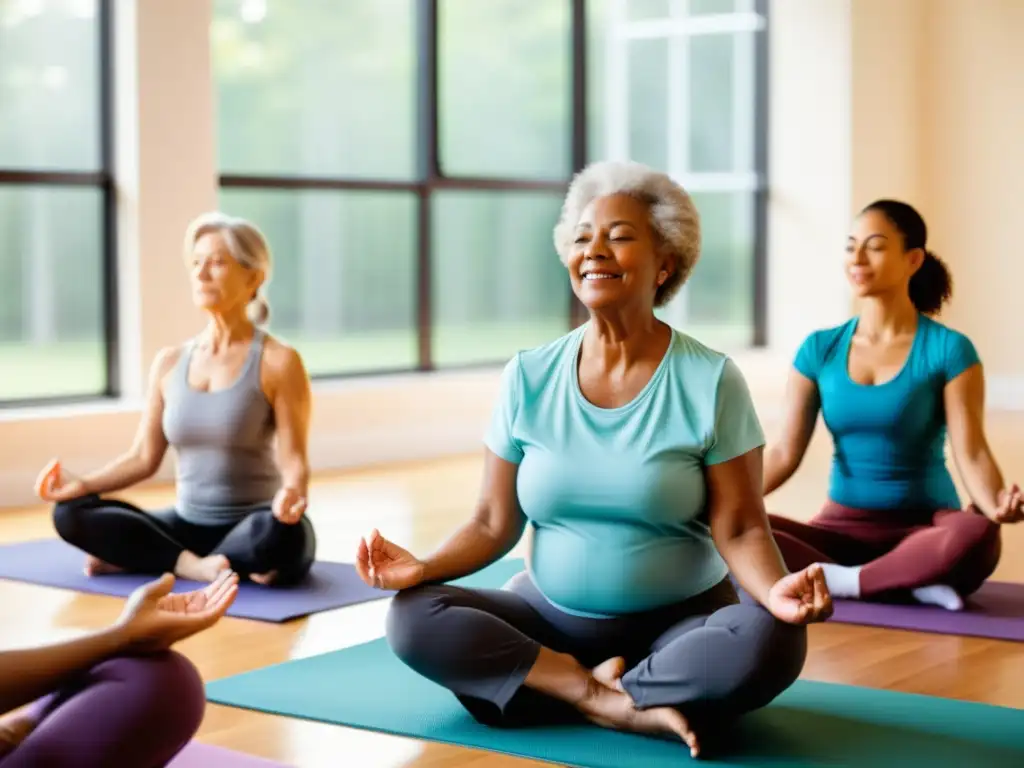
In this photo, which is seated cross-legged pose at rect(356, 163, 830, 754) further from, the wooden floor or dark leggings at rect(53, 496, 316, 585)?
dark leggings at rect(53, 496, 316, 585)

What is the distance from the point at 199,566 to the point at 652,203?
1.83m

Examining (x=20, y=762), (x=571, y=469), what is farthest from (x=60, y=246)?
(x=20, y=762)

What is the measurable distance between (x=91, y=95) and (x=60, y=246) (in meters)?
0.57

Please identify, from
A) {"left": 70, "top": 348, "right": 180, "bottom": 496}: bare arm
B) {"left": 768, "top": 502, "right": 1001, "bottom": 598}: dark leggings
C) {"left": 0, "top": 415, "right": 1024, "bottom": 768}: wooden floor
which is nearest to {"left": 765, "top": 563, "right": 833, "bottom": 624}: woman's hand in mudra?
{"left": 0, "top": 415, "right": 1024, "bottom": 768}: wooden floor

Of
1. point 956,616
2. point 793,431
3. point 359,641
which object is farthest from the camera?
point 793,431

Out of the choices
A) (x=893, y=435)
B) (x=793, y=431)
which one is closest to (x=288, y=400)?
(x=793, y=431)

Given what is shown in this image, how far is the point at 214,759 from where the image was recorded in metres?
2.50

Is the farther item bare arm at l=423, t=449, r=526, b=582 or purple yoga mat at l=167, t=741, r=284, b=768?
bare arm at l=423, t=449, r=526, b=582

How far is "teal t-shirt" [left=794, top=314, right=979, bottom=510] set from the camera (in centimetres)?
380

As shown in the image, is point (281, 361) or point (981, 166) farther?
point (981, 166)

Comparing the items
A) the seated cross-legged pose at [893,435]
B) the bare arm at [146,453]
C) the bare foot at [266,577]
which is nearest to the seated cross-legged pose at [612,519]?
the seated cross-legged pose at [893,435]

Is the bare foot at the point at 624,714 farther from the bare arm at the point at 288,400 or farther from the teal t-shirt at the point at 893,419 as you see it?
Answer: the bare arm at the point at 288,400

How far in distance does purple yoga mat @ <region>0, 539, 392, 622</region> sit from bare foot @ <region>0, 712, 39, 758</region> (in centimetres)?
155

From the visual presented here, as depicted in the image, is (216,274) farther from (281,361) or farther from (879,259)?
(879,259)
